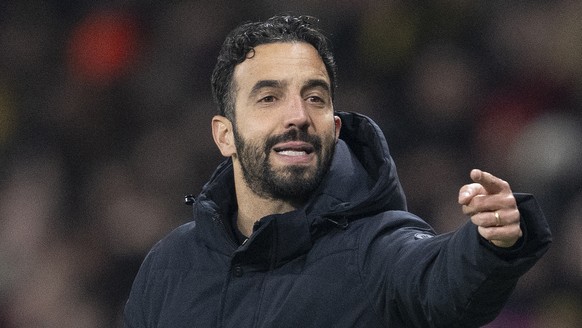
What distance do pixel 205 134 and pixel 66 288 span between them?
955 millimetres

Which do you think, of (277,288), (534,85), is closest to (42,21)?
(534,85)

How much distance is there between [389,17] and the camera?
5418 mm

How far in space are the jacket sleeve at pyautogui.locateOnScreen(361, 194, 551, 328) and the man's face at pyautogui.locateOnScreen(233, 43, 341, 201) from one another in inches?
14.1

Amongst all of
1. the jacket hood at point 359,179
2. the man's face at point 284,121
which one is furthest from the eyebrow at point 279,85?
the jacket hood at point 359,179

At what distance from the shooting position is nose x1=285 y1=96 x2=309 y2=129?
10.3 feet

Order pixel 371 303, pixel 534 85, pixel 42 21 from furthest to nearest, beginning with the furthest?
pixel 42 21 → pixel 534 85 → pixel 371 303

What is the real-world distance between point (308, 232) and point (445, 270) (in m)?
0.59

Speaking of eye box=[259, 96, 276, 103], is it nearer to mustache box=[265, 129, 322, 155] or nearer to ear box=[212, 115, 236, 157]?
mustache box=[265, 129, 322, 155]

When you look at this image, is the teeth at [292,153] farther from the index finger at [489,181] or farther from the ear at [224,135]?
the index finger at [489,181]

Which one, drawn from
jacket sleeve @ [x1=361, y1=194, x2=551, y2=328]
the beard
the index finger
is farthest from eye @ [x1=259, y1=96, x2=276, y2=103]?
the index finger

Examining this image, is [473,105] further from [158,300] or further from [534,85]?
[158,300]

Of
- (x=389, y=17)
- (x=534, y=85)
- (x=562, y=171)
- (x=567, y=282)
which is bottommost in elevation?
(x=567, y=282)

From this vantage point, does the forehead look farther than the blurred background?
No

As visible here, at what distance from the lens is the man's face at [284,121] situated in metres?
3.15
